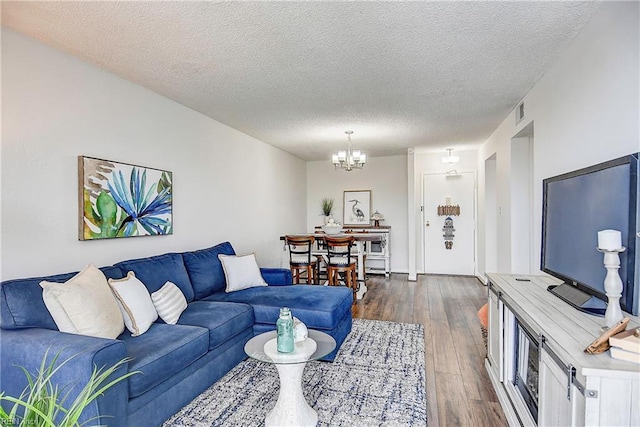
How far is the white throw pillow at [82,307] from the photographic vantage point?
1991 mm

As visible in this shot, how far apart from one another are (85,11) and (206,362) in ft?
7.76

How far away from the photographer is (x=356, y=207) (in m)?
7.50

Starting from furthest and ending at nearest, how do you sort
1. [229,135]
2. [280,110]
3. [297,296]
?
[229,135] < [280,110] < [297,296]

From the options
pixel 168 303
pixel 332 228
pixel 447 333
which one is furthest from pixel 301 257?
pixel 168 303

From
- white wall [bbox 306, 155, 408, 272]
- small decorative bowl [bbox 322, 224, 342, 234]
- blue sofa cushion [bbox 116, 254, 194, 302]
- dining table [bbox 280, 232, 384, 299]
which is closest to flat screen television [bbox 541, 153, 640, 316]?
blue sofa cushion [bbox 116, 254, 194, 302]

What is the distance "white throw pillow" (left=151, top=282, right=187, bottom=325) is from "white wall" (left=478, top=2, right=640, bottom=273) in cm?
307

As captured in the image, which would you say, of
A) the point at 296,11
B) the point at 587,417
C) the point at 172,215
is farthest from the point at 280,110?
the point at 587,417

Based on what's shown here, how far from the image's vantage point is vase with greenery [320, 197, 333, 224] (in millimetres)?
7557

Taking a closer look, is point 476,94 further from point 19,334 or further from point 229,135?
point 19,334

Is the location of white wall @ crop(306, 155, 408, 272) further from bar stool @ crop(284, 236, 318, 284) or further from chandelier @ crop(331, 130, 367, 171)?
bar stool @ crop(284, 236, 318, 284)

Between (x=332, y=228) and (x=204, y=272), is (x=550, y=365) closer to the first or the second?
(x=204, y=272)

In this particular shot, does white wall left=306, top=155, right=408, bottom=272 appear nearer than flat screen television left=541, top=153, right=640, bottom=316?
No

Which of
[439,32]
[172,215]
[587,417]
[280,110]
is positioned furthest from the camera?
[280,110]

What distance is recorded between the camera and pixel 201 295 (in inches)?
133
